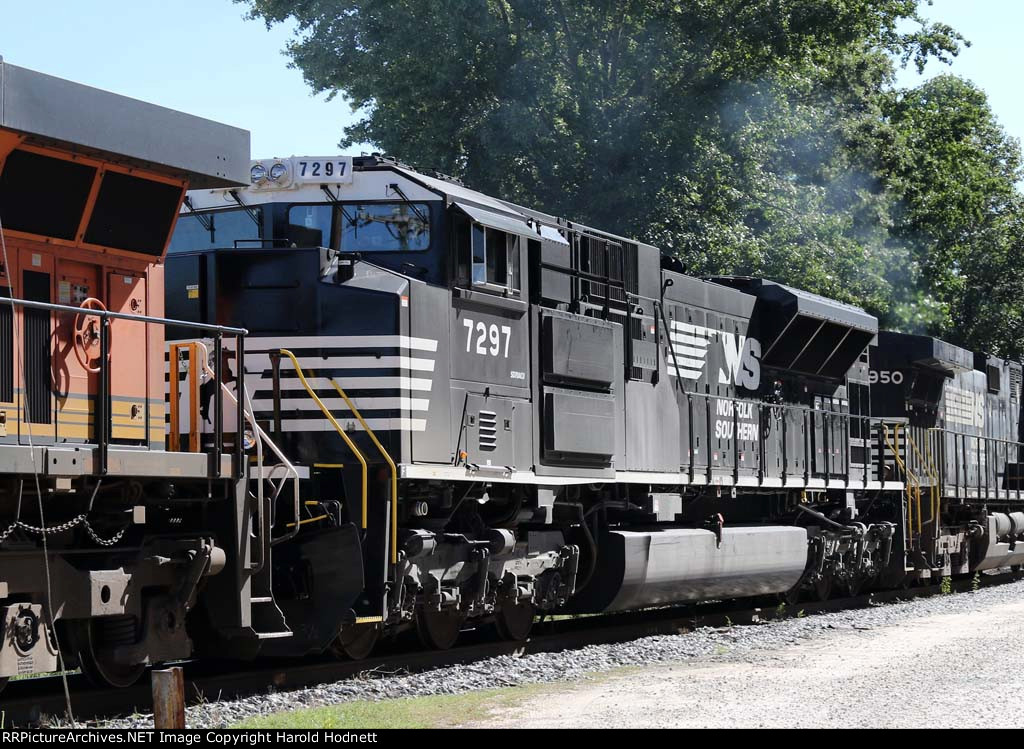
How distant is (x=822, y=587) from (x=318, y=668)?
33.1 ft

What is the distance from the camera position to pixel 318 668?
989 cm

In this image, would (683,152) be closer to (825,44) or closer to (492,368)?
(825,44)

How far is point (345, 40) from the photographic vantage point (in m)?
30.2

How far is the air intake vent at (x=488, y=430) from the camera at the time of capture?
35.7ft

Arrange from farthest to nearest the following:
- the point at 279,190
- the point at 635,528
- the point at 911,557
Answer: the point at 911,557
the point at 635,528
the point at 279,190

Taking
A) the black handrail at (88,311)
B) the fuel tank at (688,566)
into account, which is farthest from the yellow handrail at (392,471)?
→ the fuel tank at (688,566)

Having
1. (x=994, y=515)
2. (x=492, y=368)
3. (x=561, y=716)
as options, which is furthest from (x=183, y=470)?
(x=994, y=515)

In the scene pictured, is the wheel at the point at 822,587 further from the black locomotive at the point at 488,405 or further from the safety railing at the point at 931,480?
the safety railing at the point at 931,480

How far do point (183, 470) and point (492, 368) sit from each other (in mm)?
3636

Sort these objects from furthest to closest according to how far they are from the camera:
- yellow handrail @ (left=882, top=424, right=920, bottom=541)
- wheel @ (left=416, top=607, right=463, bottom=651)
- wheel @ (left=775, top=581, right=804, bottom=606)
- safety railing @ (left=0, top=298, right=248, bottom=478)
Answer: yellow handrail @ (left=882, top=424, right=920, bottom=541) < wheel @ (left=775, top=581, right=804, bottom=606) < wheel @ (left=416, top=607, right=463, bottom=651) < safety railing @ (left=0, top=298, right=248, bottom=478)

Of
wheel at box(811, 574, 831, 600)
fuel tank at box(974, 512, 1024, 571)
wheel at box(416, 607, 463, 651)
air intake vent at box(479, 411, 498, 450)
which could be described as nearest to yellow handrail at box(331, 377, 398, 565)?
air intake vent at box(479, 411, 498, 450)

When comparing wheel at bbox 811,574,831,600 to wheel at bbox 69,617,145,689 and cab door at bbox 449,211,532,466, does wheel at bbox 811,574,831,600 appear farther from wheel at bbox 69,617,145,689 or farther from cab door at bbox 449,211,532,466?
wheel at bbox 69,617,145,689

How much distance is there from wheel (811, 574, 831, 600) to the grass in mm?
9711

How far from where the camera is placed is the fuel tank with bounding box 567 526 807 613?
12781 millimetres
